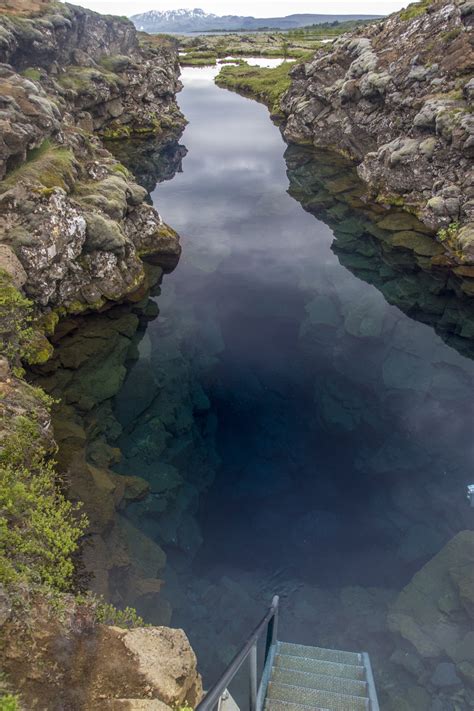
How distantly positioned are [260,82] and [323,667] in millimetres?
138981

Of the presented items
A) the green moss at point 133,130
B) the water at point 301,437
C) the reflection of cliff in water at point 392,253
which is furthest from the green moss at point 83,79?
the water at point 301,437

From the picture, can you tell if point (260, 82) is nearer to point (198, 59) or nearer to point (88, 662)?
point (198, 59)

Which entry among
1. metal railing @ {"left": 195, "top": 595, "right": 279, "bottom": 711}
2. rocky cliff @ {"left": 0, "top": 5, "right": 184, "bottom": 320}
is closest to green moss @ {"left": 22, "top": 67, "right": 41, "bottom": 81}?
rocky cliff @ {"left": 0, "top": 5, "right": 184, "bottom": 320}

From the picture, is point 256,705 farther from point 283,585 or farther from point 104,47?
point 104,47

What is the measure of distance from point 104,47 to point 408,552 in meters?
107

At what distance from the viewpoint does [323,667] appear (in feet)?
40.1

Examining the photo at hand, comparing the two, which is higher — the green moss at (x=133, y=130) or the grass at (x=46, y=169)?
the green moss at (x=133, y=130)

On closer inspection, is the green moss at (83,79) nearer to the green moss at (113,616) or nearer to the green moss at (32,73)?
the green moss at (32,73)

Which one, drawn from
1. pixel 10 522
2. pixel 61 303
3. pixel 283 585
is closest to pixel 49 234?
pixel 61 303

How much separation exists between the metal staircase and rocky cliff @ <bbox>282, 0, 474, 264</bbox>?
119ft

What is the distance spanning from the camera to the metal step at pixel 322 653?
13.4m

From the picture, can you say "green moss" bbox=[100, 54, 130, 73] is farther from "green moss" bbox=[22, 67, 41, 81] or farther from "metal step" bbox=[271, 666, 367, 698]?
"metal step" bbox=[271, 666, 367, 698]

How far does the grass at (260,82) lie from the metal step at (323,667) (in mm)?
108273

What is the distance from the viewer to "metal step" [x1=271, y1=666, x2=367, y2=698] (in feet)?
37.5
